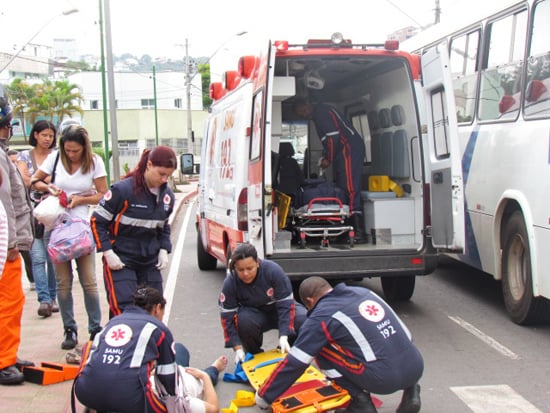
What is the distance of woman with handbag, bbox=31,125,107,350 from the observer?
5.92m

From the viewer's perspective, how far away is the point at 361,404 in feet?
14.9

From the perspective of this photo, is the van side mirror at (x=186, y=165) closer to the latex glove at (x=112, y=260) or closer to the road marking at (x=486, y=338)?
the road marking at (x=486, y=338)

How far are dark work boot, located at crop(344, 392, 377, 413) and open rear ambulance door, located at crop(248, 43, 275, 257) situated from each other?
105 inches

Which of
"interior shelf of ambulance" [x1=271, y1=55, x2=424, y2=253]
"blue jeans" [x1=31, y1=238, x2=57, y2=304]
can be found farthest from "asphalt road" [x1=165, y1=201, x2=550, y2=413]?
"blue jeans" [x1=31, y1=238, x2=57, y2=304]

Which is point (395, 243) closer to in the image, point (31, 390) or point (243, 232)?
point (243, 232)

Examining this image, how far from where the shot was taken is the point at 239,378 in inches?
222

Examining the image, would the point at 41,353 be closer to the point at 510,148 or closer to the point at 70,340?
the point at 70,340

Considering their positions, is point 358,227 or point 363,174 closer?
point 358,227

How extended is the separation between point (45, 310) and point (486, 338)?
4.33 meters

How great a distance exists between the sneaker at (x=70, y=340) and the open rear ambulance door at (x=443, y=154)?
3545mm

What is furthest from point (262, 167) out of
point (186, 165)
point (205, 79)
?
point (205, 79)

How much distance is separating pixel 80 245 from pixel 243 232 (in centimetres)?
207

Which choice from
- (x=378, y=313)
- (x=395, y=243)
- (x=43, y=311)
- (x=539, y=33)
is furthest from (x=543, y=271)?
(x=43, y=311)

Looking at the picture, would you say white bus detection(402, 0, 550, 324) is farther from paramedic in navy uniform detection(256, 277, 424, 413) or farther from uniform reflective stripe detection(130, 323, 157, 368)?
uniform reflective stripe detection(130, 323, 157, 368)
